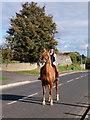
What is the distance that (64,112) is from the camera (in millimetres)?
8969

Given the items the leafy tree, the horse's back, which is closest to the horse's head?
the horse's back

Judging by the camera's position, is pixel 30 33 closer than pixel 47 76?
No

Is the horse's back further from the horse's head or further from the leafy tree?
the leafy tree

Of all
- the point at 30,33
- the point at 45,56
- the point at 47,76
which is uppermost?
the point at 30,33

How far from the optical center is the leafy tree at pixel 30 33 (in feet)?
133

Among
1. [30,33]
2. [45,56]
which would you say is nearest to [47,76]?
[45,56]

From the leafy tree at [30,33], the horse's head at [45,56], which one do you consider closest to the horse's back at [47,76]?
the horse's head at [45,56]

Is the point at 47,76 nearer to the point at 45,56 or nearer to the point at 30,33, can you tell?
the point at 45,56

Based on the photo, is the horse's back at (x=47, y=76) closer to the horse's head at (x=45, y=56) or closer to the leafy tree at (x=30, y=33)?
the horse's head at (x=45, y=56)

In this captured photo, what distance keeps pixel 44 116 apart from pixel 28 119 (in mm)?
669

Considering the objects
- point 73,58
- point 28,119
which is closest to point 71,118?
point 28,119

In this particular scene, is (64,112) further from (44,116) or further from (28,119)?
(28,119)

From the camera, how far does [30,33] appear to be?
4109 centimetres

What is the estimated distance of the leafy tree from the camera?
40.6 metres
